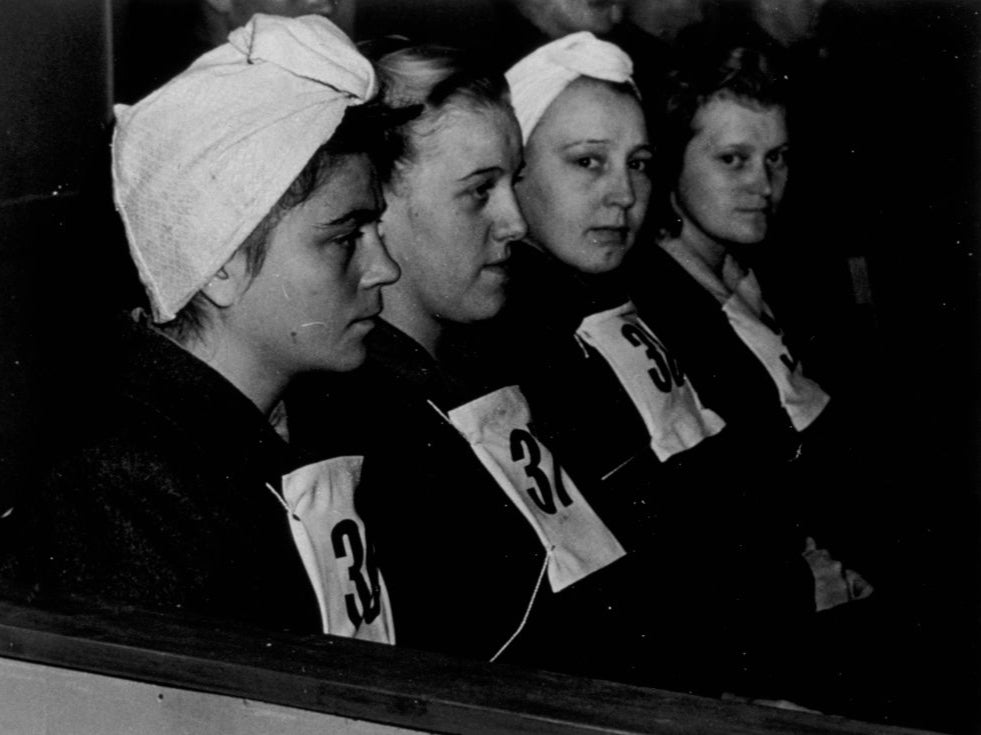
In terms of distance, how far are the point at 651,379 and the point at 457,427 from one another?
0.63 meters

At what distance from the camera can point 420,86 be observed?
1926mm

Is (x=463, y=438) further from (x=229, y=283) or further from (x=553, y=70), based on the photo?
(x=553, y=70)

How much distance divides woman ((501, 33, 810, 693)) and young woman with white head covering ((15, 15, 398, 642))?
63 centimetres

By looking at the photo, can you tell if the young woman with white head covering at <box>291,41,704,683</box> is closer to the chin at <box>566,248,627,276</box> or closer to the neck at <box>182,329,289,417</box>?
the neck at <box>182,329,289,417</box>

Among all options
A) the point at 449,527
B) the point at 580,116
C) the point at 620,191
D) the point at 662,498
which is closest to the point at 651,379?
the point at 662,498

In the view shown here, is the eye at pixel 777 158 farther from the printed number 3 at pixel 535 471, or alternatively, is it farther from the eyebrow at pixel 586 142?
the printed number 3 at pixel 535 471

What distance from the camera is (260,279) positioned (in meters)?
1.58

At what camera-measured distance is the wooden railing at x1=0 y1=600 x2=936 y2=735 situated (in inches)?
48.5

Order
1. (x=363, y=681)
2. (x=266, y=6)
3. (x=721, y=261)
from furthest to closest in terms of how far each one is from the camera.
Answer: (x=721, y=261), (x=266, y=6), (x=363, y=681)

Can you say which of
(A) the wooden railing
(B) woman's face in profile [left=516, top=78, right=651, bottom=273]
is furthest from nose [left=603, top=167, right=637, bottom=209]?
(A) the wooden railing

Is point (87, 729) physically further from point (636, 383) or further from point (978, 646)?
point (978, 646)

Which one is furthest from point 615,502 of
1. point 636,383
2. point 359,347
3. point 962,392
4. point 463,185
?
point 962,392

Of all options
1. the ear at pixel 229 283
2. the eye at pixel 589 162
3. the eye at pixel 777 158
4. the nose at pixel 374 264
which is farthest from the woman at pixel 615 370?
the ear at pixel 229 283

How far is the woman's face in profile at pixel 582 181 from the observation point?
2.36m
